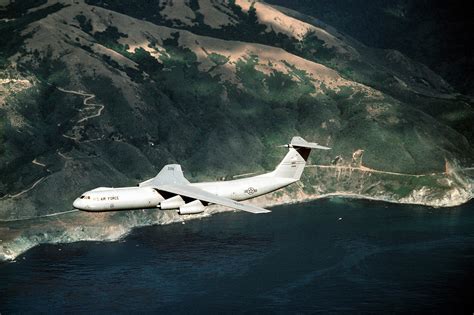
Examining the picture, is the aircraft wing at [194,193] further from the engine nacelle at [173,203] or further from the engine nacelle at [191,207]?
the engine nacelle at [173,203]

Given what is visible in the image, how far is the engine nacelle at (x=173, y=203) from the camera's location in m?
157

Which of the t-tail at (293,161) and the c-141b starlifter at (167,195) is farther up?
the t-tail at (293,161)

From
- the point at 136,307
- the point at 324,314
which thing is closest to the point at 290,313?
the point at 324,314

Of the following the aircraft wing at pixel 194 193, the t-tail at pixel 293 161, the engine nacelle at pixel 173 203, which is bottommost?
the engine nacelle at pixel 173 203

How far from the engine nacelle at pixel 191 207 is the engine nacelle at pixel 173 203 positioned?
1864mm

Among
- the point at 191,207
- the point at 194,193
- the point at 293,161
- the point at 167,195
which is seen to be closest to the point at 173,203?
the point at 167,195

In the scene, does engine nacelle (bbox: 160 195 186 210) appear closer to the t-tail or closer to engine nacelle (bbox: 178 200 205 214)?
engine nacelle (bbox: 178 200 205 214)

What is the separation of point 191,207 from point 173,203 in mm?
4434

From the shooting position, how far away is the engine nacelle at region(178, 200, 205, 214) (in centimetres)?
15471

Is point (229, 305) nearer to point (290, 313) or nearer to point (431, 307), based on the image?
point (290, 313)

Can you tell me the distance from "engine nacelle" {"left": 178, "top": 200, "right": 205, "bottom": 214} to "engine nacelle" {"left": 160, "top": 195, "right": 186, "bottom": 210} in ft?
6.12

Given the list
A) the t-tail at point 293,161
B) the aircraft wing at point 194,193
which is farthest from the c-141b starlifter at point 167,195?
the t-tail at point 293,161

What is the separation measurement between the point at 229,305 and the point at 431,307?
49.5m

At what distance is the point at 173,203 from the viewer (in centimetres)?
15762
